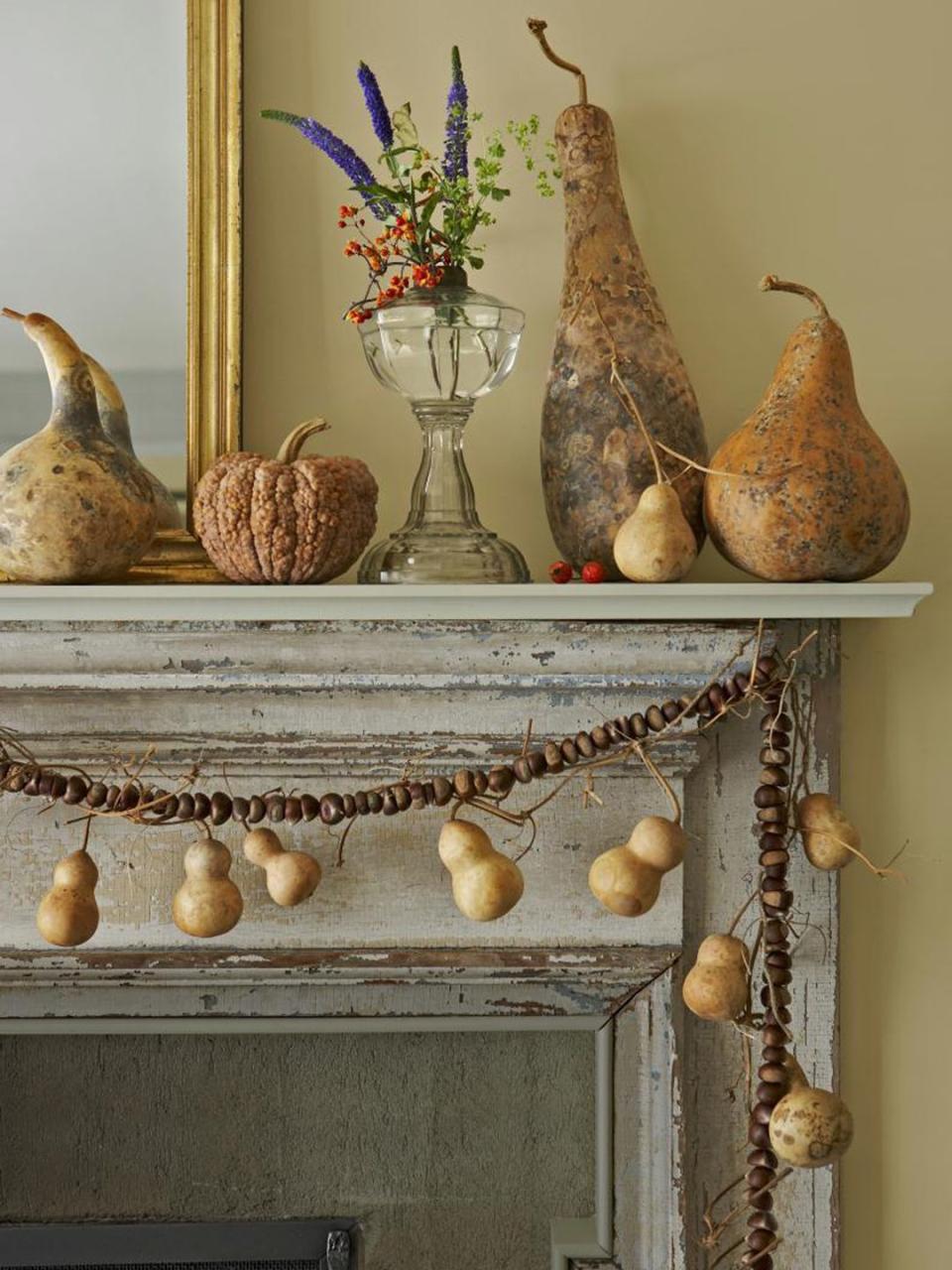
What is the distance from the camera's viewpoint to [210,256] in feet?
3.37

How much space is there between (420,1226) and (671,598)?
0.62m

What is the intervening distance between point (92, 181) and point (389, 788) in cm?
58

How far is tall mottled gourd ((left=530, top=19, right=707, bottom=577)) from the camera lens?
0.94 metres

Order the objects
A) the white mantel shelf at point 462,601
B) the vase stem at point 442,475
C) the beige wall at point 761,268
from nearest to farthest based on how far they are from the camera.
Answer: the white mantel shelf at point 462,601 → the vase stem at point 442,475 → the beige wall at point 761,268

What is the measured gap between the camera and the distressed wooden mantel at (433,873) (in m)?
0.91

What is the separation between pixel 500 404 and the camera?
42.1 inches

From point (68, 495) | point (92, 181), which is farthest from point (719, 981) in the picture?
point (92, 181)

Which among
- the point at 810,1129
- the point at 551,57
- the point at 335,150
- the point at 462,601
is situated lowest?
the point at 810,1129

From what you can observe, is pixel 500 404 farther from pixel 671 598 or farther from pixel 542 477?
pixel 671 598

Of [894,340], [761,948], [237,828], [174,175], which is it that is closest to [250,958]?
[237,828]

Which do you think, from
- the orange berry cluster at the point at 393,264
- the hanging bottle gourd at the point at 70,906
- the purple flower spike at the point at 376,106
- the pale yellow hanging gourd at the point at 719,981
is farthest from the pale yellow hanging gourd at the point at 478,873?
the purple flower spike at the point at 376,106

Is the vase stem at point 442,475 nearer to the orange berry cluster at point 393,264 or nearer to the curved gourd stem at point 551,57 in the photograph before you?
the orange berry cluster at point 393,264

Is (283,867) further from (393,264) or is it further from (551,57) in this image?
(551,57)

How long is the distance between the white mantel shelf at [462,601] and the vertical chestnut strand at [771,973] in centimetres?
10
